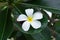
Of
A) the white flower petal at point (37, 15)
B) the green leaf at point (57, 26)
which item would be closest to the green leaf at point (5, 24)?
the white flower petal at point (37, 15)

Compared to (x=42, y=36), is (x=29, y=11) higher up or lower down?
higher up

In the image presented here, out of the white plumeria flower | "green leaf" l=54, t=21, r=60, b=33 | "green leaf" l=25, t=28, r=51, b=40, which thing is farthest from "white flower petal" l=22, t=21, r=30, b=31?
"green leaf" l=54, t=21, r=60, b=33

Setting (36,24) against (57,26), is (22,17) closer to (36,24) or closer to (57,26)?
(36,24)

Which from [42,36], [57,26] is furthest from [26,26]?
[57,26]

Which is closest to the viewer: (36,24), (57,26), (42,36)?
(36,24)

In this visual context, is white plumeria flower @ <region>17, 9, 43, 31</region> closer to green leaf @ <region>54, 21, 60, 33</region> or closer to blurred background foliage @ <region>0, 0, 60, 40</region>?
blurred background foliage @ <region>0, 0, 60, 40</region>

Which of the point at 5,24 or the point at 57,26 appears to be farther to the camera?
the point at 57,26

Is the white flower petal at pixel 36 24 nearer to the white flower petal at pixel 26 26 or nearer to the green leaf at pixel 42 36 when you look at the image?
the white flower petal at pixel 26 26

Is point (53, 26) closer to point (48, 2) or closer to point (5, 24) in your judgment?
point (48, 2)
